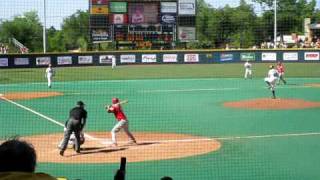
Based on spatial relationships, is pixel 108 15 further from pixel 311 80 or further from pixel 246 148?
pixel 246 148

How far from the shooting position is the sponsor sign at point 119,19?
131 feet

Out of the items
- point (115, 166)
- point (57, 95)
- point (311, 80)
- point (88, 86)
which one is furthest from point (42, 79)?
point (115, 166)

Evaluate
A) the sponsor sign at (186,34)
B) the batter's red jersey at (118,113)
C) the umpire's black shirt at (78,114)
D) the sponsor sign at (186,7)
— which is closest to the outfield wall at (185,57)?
the sponsor sign at (186,34)

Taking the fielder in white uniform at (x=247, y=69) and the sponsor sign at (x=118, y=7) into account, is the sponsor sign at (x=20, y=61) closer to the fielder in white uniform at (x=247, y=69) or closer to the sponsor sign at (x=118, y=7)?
the sponsor sign at (x=118, y=7)

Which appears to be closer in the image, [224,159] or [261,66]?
[224,159]

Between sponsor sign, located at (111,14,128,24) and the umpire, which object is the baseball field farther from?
sponsor sign, located at (111,14,128,24)

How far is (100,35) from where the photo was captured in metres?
39.9

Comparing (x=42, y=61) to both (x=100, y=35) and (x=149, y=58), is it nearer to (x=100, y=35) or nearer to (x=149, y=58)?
(x=100, y=35)

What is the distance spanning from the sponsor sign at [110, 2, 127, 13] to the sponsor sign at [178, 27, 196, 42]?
4441 millimetres

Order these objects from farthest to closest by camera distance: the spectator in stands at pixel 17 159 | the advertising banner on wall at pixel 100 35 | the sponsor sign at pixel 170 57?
the sponsor sign at pixel 170 57 < the advertising banner on wall at pixel 100 35 < the spectator in stands at pixel 17 159

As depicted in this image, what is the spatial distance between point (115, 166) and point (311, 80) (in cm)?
2971

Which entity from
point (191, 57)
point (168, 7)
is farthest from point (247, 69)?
point (168, 7)

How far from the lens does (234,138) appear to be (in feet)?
53.1

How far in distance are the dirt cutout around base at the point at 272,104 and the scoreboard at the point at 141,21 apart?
1486cm
